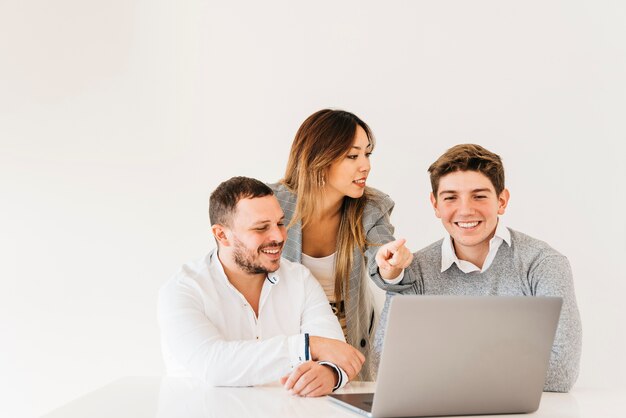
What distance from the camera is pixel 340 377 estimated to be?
6.28 feet

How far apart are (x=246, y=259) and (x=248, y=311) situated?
0.49 ft

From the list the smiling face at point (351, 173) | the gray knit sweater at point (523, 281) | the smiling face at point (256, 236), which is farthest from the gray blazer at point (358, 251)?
the smiling face at point (256, 236)

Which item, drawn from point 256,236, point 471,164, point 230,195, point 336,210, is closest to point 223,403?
point 256,236

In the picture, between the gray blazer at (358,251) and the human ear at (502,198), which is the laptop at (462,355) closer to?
the human ear at (502,198)

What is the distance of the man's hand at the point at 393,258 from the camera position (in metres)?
2.17

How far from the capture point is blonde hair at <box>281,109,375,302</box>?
271cm

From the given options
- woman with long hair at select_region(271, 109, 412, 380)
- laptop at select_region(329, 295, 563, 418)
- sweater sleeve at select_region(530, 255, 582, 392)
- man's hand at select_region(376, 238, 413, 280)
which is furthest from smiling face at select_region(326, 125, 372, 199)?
laptop at select_region(329, 295, 563, 418)

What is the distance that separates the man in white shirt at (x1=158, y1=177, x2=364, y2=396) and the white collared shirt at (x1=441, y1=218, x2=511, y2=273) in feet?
1.28

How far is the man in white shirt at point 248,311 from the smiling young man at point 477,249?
297 mm

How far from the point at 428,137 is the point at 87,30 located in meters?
1.72

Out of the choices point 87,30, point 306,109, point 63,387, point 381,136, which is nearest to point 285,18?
point 306,109

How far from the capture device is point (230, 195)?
91.7 inches

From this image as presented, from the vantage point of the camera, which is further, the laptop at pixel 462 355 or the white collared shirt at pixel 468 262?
the white collared shirt at pixel 468 262

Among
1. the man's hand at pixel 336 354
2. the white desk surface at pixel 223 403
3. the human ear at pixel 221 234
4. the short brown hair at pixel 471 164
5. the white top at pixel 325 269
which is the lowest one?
the white desk surface at pixel 223 403
